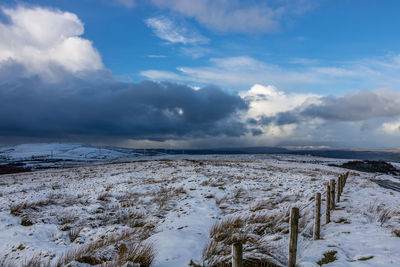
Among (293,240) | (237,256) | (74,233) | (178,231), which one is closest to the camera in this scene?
(237,256)

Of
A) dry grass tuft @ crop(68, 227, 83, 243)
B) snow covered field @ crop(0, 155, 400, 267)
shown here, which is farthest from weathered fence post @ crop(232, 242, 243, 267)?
dry grass tuft @ crop(68, 227, 83, 243)

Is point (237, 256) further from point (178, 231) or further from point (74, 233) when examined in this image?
point (74, 233)

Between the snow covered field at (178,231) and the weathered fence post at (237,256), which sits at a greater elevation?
the weathered fence post at (237,256)

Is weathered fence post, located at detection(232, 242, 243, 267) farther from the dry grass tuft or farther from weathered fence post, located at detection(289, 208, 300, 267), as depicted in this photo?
the dry grass tuft

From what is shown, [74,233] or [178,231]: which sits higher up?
[178,231]

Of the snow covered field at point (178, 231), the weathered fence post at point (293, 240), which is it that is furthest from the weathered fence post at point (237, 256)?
the weathered fence post at point (293, 240)

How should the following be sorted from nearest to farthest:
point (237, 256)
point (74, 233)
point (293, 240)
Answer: point (237, 256) < point (293, 240) < point (74, 233)

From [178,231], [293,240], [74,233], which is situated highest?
[293,240]

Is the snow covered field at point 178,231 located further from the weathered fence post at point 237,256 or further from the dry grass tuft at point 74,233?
the weathered fence post at point 237,256

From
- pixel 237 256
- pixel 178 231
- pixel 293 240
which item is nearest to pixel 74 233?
pixel 178 231

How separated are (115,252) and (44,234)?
471 cm

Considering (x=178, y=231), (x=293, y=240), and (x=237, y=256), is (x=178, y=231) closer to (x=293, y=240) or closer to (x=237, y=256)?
(x=293, y=240)

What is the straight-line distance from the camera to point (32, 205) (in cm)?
1285

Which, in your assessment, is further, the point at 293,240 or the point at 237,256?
the point at 293,240
